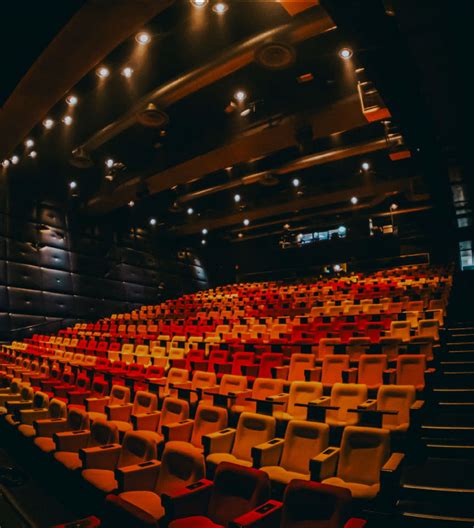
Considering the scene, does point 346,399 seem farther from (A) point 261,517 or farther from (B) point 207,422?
(A) point 261,517

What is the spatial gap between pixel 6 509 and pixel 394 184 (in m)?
7.86

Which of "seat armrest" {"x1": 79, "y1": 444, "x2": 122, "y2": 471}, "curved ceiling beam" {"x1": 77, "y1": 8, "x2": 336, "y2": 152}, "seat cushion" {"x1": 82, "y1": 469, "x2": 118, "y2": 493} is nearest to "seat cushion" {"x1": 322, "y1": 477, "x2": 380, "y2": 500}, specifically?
"seat cushion" {"x1": 82, "y1": 469, "x2": 118, "y2": 493}

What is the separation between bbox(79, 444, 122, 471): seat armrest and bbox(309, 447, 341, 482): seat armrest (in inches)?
43.6

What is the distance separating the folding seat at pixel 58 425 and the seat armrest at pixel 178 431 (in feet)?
2.11

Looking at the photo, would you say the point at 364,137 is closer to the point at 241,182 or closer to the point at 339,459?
the point at 241,182

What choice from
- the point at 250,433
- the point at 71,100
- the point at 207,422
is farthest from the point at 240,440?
the point at 71,100

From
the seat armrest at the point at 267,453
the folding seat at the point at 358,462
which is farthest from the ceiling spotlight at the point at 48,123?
the folding seat at the point at 358,462

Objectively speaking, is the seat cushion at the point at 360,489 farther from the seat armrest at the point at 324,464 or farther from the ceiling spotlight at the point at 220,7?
the ceiling spotlight at the point at 220,7

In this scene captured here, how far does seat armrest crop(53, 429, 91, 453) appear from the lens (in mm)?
2535

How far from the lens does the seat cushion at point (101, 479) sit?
202 cm

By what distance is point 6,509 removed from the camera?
185cm

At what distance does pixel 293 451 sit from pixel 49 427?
1.74m

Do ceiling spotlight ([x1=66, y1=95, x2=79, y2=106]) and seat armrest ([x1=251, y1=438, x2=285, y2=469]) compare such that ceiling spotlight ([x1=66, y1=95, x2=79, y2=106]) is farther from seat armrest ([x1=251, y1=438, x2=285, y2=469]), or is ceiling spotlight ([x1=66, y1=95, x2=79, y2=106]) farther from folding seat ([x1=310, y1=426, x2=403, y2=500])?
folding seat ([x1=310, y1=426, x2=403, y2=500])

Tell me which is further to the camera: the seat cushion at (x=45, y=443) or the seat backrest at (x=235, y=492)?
the seat cushion at (x=45, y=443)
